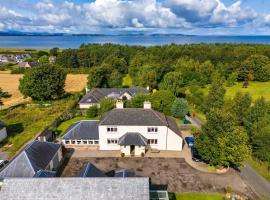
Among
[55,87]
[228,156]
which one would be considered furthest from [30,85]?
[228,156]

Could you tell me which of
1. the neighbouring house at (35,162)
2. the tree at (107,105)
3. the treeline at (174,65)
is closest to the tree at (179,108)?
the tree at (107,105)

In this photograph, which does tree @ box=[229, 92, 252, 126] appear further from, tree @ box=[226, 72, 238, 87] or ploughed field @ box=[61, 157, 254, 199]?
tree @ box=[226, 72, 238, 87]

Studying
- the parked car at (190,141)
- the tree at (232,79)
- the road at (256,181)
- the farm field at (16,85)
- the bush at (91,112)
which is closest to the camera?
the road at (256,181)

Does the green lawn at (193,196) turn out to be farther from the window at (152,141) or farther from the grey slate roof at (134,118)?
the grey slate roof at (134,118)

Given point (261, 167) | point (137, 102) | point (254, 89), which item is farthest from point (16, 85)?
point (261, 167)

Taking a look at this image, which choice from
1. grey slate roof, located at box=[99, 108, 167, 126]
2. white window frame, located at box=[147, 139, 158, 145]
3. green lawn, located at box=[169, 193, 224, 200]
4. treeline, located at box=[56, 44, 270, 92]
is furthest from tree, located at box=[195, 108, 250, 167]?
treeline, located at box=[56, 44, 270, 92]

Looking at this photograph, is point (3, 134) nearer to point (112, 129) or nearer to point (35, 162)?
point (35, 162)

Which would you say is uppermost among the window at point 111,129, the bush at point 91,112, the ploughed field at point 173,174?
the window at point 111,129
